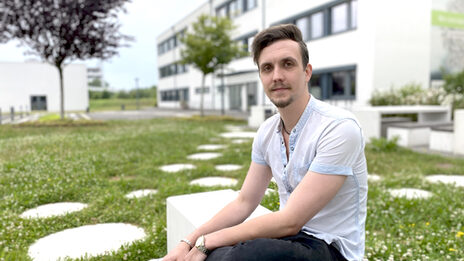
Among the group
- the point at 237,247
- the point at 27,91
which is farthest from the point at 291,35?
the point at 27,91

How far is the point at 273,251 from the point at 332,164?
0.47 m

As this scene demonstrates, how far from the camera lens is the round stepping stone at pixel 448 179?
17.2 feet

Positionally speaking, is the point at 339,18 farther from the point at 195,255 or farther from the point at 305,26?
the point at 195,255

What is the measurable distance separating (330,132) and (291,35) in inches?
20.5

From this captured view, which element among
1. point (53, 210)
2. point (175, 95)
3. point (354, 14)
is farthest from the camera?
point (175, 95)

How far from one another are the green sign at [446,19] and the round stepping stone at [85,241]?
63.7 feet

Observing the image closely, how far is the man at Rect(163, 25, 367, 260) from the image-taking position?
5.35ft

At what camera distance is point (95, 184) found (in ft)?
16.6

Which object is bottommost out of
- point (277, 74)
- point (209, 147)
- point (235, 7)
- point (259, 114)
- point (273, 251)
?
point (209, 147)

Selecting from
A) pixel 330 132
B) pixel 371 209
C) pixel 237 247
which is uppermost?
pixel 330 132

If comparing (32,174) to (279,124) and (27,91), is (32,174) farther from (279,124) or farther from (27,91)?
(27,91)

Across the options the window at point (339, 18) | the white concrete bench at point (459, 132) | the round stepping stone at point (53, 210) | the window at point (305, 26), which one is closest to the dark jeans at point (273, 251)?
the round stepping stone at point (53, 210)

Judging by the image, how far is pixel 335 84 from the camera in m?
19.9

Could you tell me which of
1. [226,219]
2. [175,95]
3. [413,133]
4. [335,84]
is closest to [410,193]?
[226,219]
